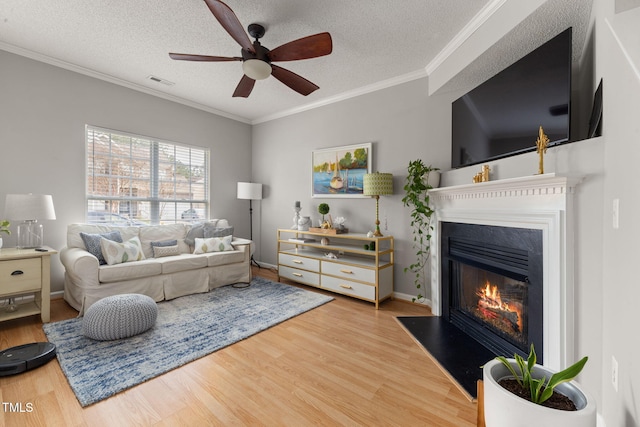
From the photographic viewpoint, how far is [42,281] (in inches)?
99.8

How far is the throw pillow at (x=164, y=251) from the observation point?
3522 millimetres

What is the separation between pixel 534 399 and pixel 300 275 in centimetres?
312

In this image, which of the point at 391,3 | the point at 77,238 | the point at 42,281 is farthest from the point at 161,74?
the point at 391,3

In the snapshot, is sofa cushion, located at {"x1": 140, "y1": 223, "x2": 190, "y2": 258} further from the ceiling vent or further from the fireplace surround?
the fireplace surround

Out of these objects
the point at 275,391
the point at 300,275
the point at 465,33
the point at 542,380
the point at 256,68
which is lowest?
the point at 275,391

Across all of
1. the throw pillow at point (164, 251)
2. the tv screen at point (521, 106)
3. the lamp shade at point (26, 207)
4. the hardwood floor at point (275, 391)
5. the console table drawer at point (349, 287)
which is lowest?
Result: the hardwood floor at point (275, 391)

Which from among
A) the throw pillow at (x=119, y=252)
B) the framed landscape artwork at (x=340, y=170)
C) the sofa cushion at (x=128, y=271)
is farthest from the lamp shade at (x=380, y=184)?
the throw pillow at (x=119, y=252)

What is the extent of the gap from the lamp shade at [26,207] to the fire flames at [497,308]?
415cm

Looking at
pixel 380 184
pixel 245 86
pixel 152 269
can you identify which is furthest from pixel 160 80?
pixel 380 184

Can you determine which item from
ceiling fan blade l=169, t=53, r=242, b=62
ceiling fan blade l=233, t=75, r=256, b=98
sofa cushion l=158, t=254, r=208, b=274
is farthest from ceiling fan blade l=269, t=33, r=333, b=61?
sofa cushion l=158, t=254, r=208, b=274

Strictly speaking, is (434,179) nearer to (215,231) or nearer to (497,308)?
(497,308)

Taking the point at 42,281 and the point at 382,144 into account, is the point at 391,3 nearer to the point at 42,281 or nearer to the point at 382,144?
the point at 382,144

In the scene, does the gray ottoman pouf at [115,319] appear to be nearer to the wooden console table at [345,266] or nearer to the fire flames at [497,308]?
the wooden console table at [345,266]

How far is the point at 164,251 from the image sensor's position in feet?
11.7
